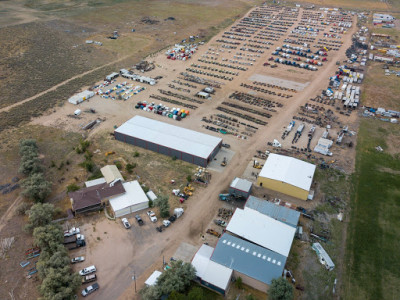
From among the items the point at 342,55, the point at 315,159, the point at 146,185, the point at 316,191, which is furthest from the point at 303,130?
the point at 342,55

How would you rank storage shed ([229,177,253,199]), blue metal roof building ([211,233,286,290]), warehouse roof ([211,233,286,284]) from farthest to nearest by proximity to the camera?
storage shed ([229,177,253,199]) → warehouse roof ([211,233,286,284]) → blue metal roof building ([211,233,286,290])

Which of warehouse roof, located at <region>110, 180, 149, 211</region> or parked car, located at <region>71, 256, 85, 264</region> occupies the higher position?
warehouse roof, located at <region>110, 180, 149, 211</region>

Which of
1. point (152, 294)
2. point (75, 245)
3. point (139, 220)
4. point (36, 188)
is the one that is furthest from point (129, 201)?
point (152, 294)

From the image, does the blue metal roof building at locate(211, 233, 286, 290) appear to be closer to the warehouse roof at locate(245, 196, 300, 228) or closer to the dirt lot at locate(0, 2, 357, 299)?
the dirt lot at locate(0, 2, 357, 299)

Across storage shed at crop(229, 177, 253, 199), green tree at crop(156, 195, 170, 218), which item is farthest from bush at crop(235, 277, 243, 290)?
storage shed at crop(229, 177, 253, 199)

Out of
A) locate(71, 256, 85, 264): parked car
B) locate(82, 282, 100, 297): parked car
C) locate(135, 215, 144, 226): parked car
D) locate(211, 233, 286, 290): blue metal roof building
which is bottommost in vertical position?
locate(82, 282, 100, 297): parked car

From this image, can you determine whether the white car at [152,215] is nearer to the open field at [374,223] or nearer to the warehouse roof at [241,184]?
the warehouse roof at [241,184]

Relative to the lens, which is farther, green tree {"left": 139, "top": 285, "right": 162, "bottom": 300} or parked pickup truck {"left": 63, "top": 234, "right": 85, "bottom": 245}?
parked pickup truck {"left": 63, "top": 234, "right": 85, "bottom": 245}
